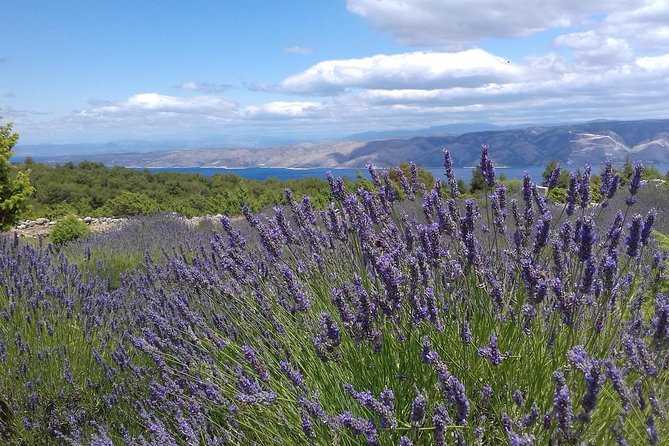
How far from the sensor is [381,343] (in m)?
1.98

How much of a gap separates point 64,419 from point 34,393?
197mm

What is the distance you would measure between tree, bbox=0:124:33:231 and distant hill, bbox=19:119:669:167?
19918 mm

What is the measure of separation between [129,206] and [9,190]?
3114 mm

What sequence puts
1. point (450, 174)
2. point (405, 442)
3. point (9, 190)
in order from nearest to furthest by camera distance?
point (405, 442) < point (450, 174) < point (9, 190)

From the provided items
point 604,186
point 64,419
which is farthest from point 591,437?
point 64,419

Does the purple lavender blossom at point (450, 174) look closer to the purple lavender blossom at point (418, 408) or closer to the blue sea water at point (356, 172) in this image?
the blue sea water at point (356, 172)

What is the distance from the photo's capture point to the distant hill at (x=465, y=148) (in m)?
39.1

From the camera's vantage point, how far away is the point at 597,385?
116 cm

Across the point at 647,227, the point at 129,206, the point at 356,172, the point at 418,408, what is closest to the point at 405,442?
the point at 418,408

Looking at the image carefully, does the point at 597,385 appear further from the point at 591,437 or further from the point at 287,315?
the point at 287,315

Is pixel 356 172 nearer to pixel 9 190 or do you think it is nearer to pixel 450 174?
pixel 9 190

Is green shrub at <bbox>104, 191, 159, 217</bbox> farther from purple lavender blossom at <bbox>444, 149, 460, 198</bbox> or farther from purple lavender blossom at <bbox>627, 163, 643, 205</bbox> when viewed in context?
purple lavender blossom at <bbox>627, 163, 643, 205</bbox>

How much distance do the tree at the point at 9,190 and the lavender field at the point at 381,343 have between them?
8602mm

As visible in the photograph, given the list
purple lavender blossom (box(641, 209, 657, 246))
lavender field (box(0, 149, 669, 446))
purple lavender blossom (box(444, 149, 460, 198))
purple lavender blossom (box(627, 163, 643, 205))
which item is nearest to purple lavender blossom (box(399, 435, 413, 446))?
lavender field (box(0, 149, 669, 446))
